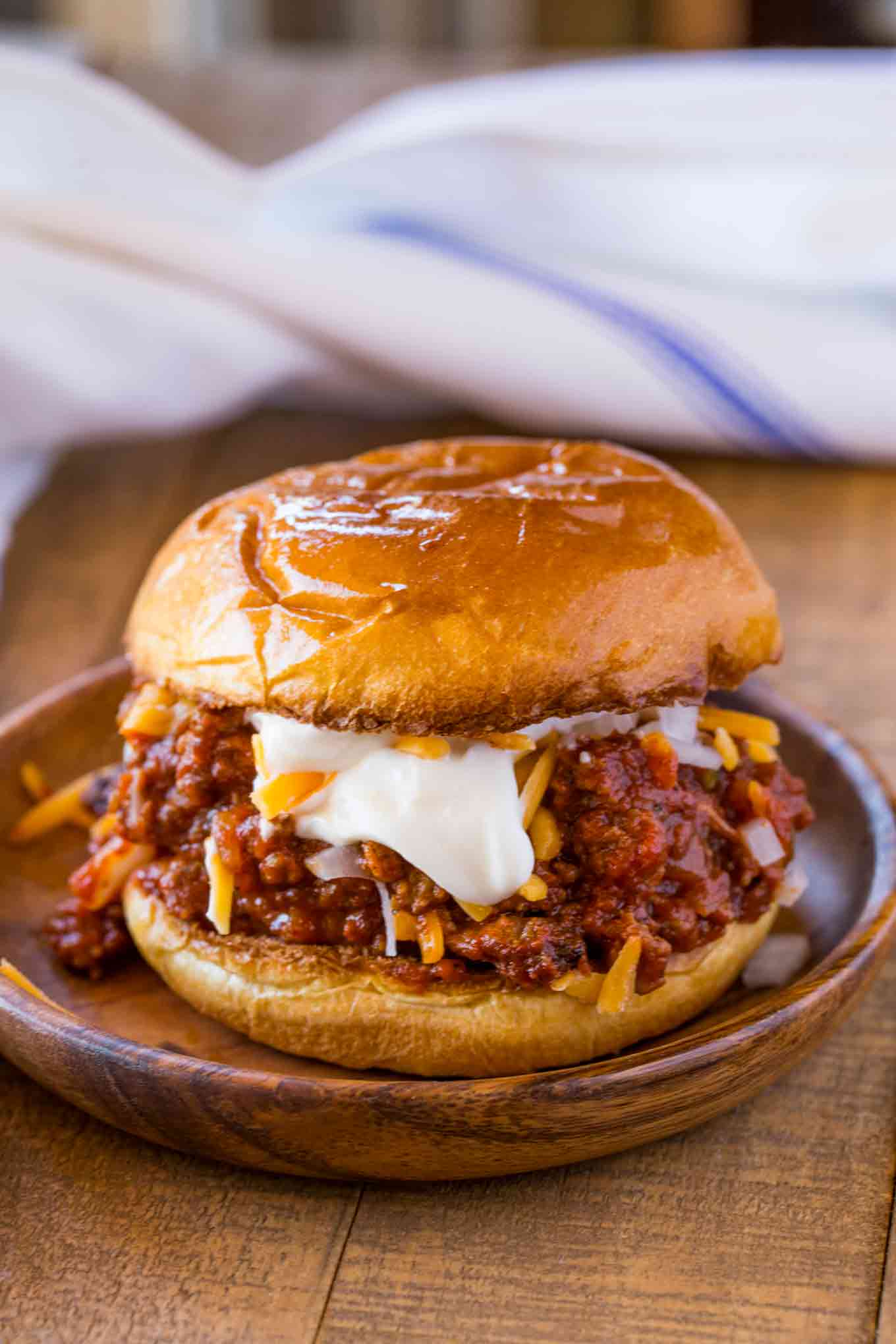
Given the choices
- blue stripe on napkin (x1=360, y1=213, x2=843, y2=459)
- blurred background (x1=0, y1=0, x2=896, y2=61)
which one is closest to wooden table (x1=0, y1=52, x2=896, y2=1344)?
blue stripe on napkin (x1=360, y1=213, x2=843, y2=459)

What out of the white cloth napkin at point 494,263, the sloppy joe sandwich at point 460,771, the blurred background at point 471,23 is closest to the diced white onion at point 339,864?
the sloppy joe sandwich at point 460,771

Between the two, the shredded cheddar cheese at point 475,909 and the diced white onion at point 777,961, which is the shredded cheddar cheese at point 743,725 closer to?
the diced white onion at point 777,961

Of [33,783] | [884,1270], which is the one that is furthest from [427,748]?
[33,783]

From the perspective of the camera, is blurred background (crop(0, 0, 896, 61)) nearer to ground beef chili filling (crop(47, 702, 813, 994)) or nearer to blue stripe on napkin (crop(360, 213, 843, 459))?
blue stripe on napkin (crop(360, 213, 843, 459))

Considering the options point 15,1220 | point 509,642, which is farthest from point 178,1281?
point 509,642

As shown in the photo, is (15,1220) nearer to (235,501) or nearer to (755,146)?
(235,501)
